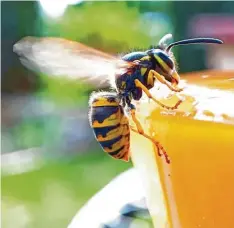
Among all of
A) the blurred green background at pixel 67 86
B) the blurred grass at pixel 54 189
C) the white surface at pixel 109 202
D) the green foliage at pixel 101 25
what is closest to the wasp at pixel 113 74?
the white surface at pixel 109 202

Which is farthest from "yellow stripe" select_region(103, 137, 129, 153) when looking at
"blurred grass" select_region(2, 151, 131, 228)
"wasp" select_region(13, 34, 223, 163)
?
"blurred grass" select_region(2, 151, 131, 228)

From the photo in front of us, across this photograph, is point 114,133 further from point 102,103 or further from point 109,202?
point 109,202

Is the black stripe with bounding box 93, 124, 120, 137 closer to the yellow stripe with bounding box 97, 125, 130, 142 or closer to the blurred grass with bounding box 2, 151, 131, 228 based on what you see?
the yellow stripe with bounding box 97, 125, 130, 142

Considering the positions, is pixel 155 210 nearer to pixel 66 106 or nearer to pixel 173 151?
pixel 173 151

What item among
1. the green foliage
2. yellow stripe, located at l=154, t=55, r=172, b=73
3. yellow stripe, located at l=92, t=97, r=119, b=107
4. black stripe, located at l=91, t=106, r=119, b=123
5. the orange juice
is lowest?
the orange juice

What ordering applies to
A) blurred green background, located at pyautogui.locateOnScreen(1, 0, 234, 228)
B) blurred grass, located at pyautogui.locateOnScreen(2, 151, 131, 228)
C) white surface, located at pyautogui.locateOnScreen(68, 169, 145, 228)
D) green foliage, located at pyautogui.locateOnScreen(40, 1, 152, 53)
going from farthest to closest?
green foliage, located at pyautogui.locateOnScreen(40, 1, 152, 53) < blurred green background, located at pyautogui.locateOnScreen(1, 0, 234, 228) < blurred grass, located at pyautogui.locateOnScreen(2, 151, 131, 228) < white surface, located at pyautogui.locateOnScreen(68, 169, 145, 228)

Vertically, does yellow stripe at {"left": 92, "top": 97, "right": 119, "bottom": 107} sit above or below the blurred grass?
above

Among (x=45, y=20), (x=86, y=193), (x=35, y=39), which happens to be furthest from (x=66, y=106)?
(x=35, y=39)
